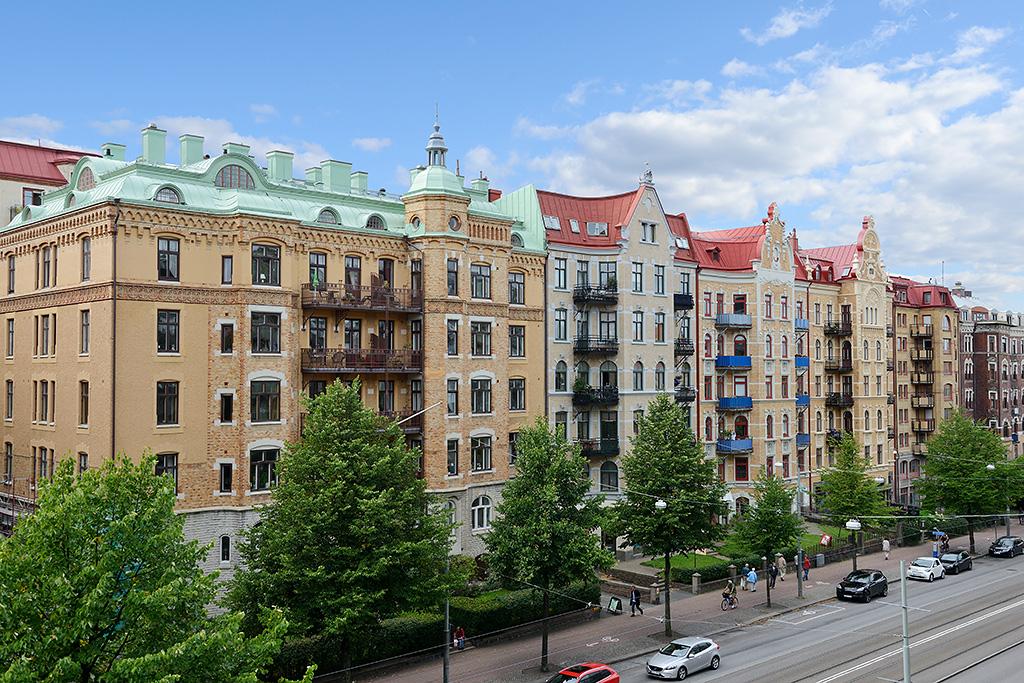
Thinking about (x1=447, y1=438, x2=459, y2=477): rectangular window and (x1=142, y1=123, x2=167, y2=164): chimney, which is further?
(x1=447, y1=438, x2=459, y2=477): rectangular window

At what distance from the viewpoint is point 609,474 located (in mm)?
54906

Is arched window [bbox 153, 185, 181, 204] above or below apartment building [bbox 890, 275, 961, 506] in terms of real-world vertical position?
above

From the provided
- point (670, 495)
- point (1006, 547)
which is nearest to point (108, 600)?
point (670, 495)

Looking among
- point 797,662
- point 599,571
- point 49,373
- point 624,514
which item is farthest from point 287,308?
point 797,662

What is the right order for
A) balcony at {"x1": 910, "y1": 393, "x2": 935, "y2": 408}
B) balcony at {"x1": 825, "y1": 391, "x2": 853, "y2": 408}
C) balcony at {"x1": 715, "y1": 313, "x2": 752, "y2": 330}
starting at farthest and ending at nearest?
balcony at {"x1": 910, "y1": 393, "x2": 935, "y2": 408}, balcony at {"x1": 825, "y1": 391, "x2": 853, "y2": 408}, balcony at {"x1": 715, "y1": 313, "x2": 752, "y2": 330}

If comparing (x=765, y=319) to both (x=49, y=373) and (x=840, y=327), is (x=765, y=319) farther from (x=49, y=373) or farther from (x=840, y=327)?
(x=49, y=373)

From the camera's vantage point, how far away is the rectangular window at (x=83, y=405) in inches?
1486

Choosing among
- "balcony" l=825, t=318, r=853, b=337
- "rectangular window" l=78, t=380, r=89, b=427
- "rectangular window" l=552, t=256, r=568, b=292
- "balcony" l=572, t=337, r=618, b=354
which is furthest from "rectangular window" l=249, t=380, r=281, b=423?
"balcony" l=825, t=318, r=853, b=337

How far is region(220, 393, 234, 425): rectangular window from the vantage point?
38.8 meters

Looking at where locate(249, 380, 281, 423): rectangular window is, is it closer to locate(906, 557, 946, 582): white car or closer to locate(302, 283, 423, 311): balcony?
locate(302, 283, 423, 311): balcony

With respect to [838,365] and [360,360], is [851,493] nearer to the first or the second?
[838,365]

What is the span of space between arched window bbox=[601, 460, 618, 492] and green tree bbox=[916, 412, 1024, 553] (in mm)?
24062

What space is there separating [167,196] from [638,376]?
2952cm

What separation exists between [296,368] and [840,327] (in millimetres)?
48463
